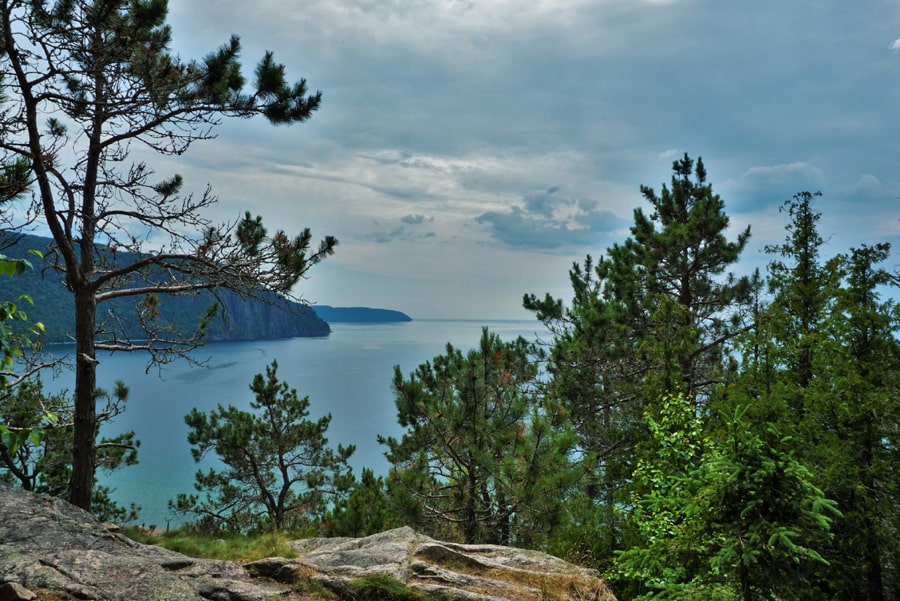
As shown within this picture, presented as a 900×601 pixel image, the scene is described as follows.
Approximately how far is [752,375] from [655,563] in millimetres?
6549

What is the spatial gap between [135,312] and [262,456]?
1100 centimetres

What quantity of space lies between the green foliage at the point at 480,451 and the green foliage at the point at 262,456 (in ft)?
25.3

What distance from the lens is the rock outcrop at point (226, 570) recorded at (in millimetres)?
4227

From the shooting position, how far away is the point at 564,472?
8.41 metres

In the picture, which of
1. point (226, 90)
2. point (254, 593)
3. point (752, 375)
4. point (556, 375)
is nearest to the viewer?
point (254, 593)

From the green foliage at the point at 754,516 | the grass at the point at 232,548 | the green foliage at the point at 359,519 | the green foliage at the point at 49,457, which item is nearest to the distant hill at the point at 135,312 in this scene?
the green foliage at the point at 49,457

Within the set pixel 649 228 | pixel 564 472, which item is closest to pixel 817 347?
pixel 564 472

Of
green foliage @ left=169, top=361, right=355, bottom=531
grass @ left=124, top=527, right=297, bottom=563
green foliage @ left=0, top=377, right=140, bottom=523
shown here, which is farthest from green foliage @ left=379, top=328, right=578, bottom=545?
green foliage @ left=169, top=361, right=355, bottom=531

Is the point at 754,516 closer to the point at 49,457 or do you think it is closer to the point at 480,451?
the point at 480,451

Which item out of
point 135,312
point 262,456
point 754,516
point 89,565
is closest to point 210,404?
point 262,456

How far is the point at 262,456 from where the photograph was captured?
1861cm

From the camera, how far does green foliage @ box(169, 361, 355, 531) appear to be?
57.7 feet

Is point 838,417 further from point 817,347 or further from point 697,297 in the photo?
point 697,297

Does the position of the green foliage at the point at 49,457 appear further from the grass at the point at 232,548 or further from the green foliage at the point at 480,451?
the green foliage at the point at 480,451
